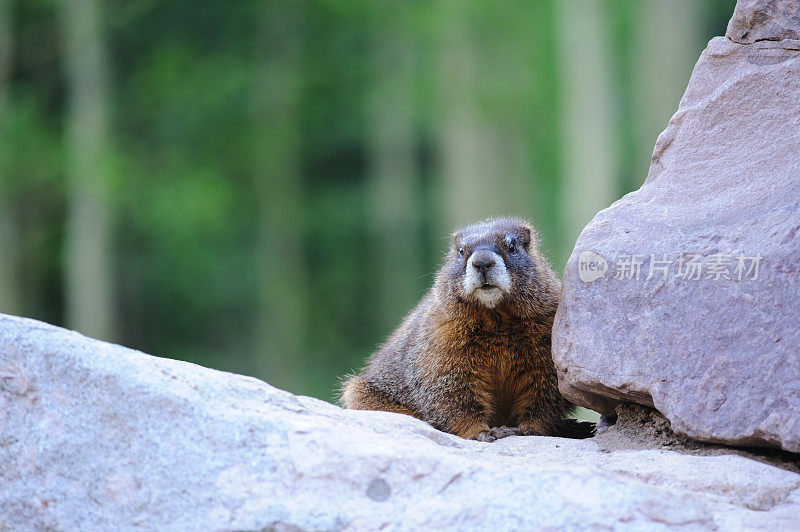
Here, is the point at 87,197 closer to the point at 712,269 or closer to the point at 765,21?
the point at 765,21

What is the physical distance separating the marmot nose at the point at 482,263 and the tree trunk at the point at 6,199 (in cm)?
1209

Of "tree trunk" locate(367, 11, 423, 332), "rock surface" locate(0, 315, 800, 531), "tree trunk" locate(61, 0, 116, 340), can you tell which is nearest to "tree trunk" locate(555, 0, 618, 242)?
"tree trunk" locate(367, 11, 423, 332)

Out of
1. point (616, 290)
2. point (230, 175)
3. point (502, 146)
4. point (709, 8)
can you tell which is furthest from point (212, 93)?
point (616, 290)

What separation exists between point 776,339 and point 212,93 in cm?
1742

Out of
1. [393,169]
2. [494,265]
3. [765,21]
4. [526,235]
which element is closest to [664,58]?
[393,169]

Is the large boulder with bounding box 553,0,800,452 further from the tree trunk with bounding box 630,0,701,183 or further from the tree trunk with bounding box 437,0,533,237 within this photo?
the tree trunk with bounding box 437,0,533,237

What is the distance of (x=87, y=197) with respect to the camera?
16.7m

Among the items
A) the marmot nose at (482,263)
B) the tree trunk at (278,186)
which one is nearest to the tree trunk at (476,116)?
the tree trunk at (278,186)

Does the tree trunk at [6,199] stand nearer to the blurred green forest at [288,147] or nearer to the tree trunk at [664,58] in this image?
the blurred green forest at [288,147]

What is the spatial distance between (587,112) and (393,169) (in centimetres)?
751

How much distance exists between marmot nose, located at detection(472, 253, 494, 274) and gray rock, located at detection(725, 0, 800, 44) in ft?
6.19

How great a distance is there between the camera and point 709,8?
22703 millimetres

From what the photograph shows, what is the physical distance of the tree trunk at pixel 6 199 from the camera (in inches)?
637

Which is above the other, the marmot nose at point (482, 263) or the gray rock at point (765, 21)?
the gray rock at point (765, 21)
